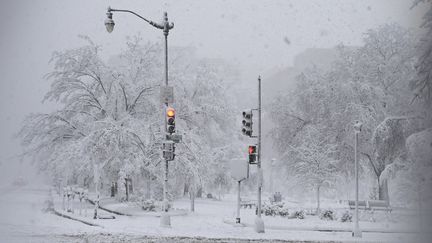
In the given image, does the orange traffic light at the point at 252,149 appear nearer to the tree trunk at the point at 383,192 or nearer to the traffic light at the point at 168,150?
the traffic light at the point at 168,150

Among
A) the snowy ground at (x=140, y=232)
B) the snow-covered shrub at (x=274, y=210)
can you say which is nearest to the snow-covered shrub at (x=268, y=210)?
the snow-covered shrub at (x=274, y=210)

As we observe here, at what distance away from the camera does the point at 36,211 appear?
26.2m

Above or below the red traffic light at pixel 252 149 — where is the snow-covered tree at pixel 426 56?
above

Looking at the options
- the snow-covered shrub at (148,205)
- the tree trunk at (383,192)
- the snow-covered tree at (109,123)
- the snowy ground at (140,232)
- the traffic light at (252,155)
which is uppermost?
the snow-covered tree at (109,123)

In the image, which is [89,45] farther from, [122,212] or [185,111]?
[122,212]

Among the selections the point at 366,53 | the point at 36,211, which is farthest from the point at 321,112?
the point at 36,211

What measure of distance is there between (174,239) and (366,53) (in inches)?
1003

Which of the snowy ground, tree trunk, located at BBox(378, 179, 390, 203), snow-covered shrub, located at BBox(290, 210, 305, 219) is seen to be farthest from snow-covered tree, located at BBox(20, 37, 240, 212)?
tree trunk, located at BBox(378, 179, 390, 203)

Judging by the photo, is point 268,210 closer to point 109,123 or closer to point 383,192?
point 109,123

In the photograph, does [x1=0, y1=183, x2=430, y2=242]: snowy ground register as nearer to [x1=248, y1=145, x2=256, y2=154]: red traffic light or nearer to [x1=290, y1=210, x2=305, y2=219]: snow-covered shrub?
[x1=248, y1=145, x2=256, y2=154]: red traffic light

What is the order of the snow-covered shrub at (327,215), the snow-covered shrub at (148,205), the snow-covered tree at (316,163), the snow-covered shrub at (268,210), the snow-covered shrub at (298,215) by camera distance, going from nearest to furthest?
the snow-covered shrub at (327,215)
the snow-covered shrub at (148,205)
the snow-covered shrub at (298,215)
the snow-covered shrub at (268,210)
the snow-covered tree at (316,163)

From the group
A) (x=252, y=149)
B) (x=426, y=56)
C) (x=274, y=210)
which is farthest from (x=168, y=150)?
(x=274, y=210)

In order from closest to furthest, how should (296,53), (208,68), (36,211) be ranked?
(36,211) < (208,68) < (296,53)

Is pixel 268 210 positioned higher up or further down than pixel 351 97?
further down
